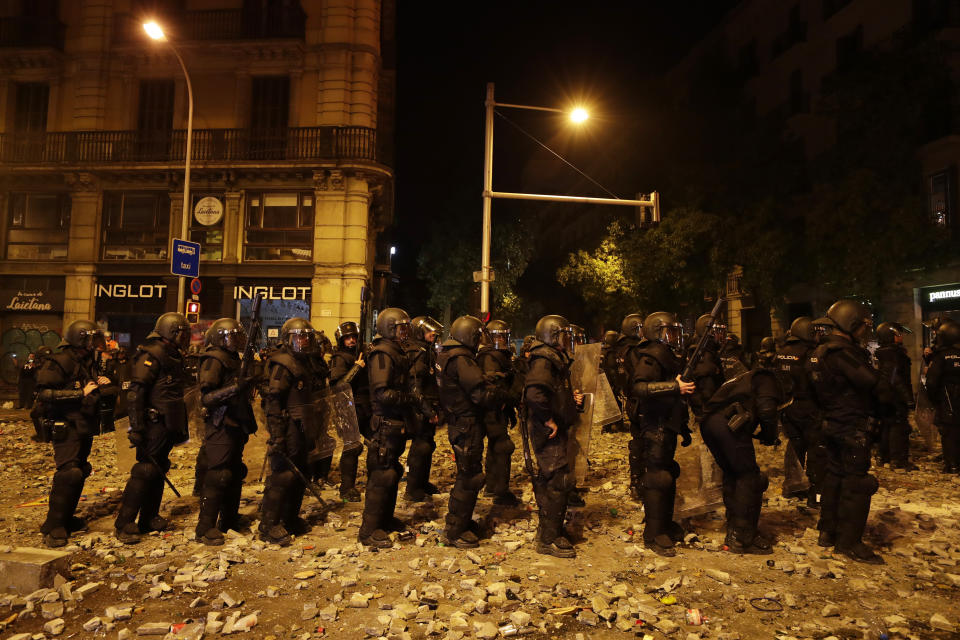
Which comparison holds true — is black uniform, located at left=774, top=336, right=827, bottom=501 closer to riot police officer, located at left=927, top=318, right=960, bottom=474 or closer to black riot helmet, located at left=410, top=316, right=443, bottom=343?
riot police officer, located at left=927, top=318, right=960, bottom=474

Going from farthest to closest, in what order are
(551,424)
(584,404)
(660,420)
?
(584,404)
(660,420)
(551,424)

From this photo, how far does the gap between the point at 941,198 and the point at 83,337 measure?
2178 cm

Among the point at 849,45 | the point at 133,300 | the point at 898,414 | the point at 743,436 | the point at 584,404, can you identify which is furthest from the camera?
the point at 849,45

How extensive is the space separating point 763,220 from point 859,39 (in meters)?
8.90

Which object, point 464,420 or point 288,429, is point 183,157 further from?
point 464,420

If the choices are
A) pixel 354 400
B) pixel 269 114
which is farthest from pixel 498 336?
pixel 269 114

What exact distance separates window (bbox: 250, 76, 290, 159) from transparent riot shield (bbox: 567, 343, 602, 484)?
17399mm

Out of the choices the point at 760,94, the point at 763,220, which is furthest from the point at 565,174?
the point at 763,220

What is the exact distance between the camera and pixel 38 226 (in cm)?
2220

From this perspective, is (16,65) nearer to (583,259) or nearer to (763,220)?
(583,259)

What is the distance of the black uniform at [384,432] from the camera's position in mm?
5949

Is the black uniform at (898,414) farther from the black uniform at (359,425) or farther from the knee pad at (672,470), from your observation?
the black uniform at (359,425)

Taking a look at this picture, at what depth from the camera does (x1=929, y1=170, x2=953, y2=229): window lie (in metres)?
18.3

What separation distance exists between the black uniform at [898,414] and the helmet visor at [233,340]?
8649mm
